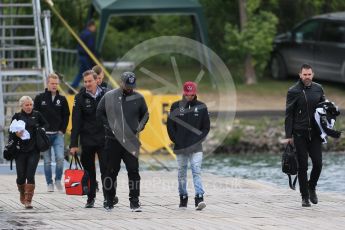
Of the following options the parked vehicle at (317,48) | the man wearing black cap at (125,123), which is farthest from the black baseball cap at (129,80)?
the parked vehicle at (317,48)

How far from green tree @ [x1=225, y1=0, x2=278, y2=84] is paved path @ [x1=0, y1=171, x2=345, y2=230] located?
46.4ft

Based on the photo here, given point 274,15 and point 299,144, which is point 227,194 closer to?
point 299,144

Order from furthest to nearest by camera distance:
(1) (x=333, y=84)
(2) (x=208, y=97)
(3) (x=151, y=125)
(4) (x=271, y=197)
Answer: (1) (x=333, y=84), (2) (x=208, y=97), (3) (x=151, y=125), (4) (x=271, y=197)

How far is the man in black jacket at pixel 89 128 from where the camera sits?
46.3ft

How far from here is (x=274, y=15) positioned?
3250cm

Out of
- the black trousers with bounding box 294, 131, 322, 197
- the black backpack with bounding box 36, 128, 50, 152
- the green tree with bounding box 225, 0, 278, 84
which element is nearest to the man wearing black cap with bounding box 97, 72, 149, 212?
the black backpack with bounding box 36, 128, 50, 152

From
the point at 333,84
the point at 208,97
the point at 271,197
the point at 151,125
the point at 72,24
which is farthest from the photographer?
the point at 72,24

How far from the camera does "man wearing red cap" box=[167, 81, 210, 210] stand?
13.9 meters

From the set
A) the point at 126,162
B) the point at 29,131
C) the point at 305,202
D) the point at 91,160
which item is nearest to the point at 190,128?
the point at 126,162

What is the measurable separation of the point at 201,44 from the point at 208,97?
1.81m

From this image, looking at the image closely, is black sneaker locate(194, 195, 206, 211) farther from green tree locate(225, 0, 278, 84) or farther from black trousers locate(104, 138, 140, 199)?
green tree locate(225, 0, 278, 84)

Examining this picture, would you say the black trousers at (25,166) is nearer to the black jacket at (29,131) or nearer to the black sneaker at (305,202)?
the black jacket at (29,131)

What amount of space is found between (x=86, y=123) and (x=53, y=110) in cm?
176

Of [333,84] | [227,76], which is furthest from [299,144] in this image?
[333,84]
